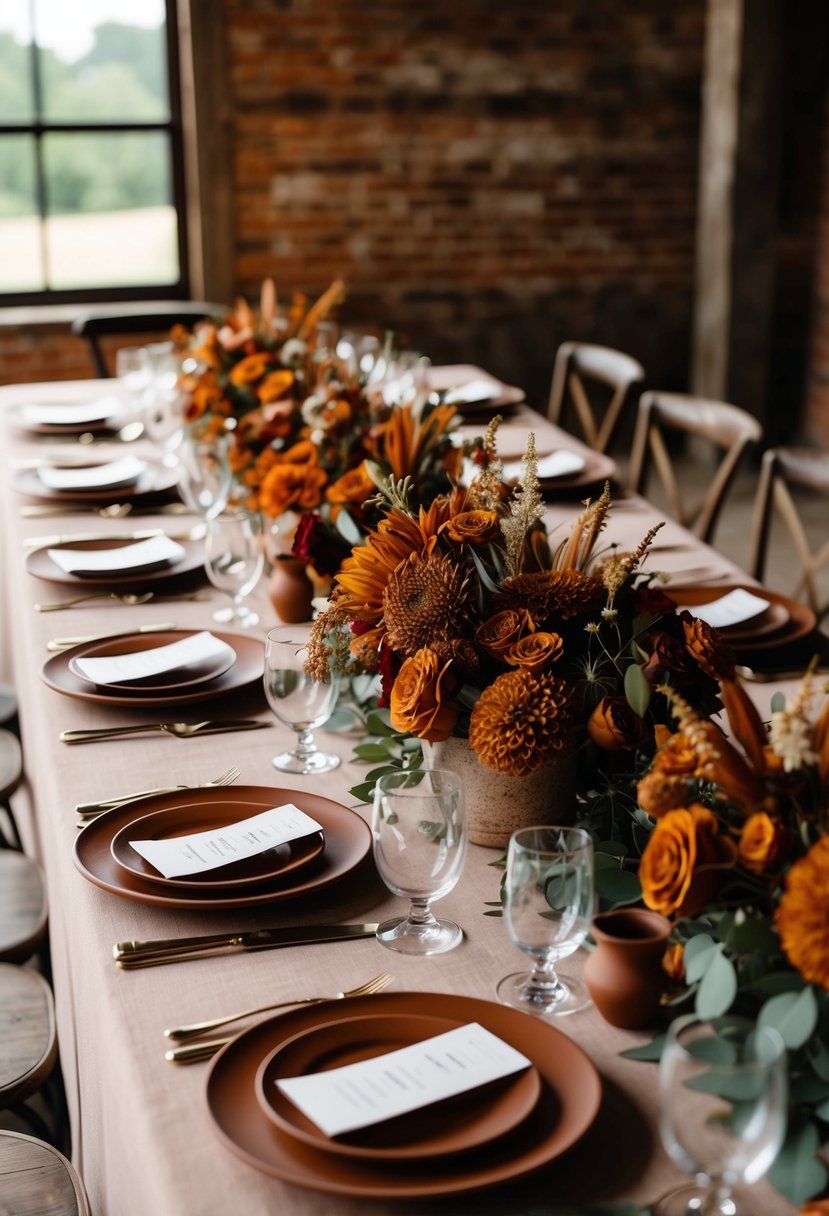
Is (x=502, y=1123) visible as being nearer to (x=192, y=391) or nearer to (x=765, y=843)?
(x=765, y=843)

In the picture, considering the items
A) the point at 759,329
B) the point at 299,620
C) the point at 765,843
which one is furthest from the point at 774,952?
the point at 759,329

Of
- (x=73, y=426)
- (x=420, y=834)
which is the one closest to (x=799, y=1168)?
(x=420, y=834)

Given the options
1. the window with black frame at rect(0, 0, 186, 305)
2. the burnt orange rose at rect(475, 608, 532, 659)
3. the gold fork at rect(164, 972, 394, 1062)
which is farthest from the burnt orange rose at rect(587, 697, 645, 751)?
the window with black frame at rect(0, 0, 186, 305)

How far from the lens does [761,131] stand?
5305 millimetres

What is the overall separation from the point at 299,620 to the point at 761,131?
3.99m

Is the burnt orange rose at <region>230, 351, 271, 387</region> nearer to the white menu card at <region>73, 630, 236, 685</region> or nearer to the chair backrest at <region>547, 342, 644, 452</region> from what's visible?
the white menu card at <region>73, 630, 236, 685</region>

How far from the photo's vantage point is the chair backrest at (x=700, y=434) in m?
2.90

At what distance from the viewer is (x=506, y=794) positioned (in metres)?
1.40

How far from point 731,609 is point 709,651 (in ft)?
2.63

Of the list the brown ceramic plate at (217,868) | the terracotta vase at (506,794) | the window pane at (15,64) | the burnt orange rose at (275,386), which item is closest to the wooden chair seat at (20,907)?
the brown ceramic plate at (217,868)

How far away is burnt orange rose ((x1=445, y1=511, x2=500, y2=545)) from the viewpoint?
140cm

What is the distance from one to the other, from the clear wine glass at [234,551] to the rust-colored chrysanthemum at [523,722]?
2.61 ft

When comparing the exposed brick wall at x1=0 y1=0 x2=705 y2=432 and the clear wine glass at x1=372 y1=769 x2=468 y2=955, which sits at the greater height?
the exposed brick wall at x1=0 y1=0 x2=705 y2=432

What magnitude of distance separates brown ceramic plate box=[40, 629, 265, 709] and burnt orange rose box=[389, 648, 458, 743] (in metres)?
0.49
